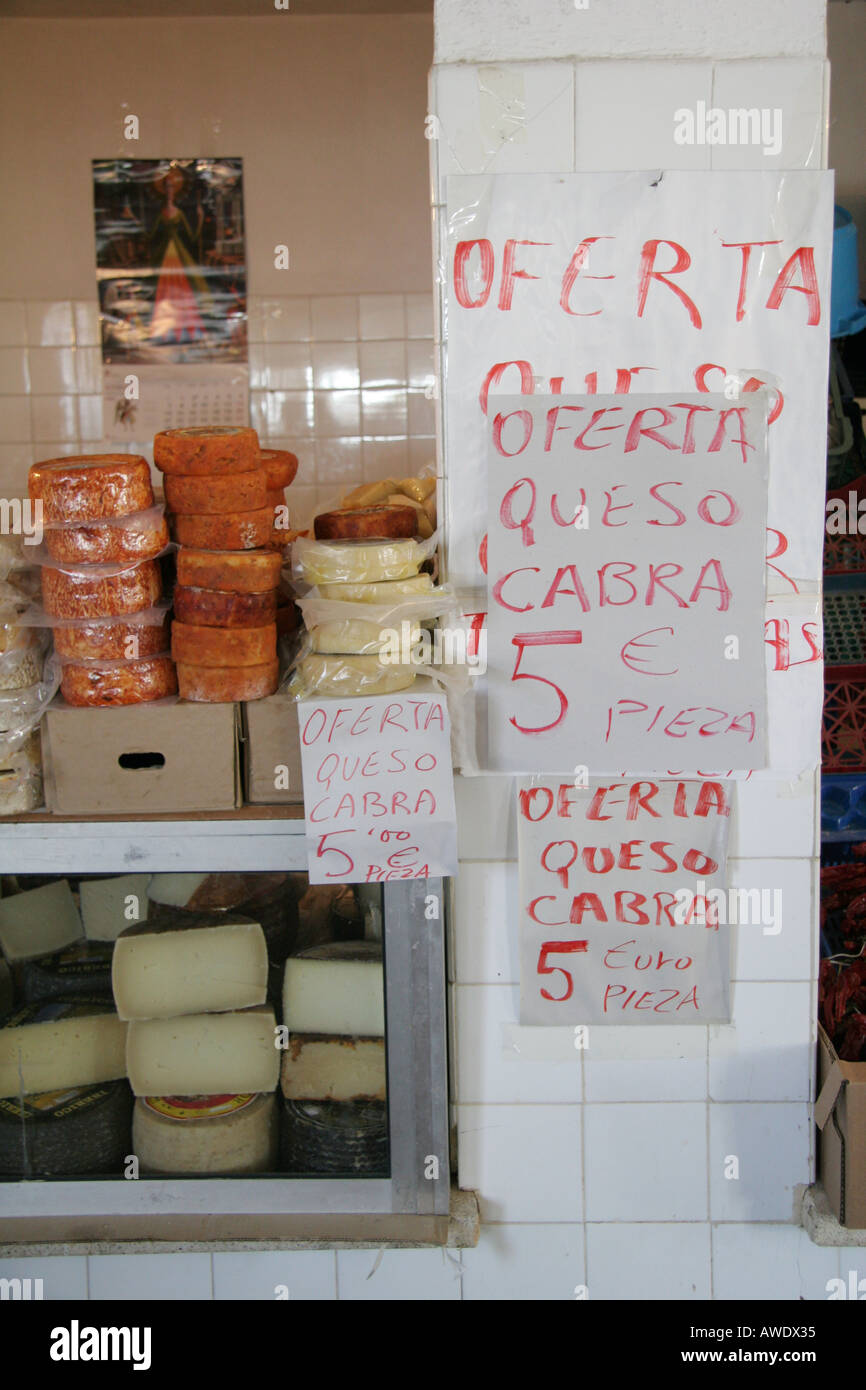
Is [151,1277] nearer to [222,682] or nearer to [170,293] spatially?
[222,682]

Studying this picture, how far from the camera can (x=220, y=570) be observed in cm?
158

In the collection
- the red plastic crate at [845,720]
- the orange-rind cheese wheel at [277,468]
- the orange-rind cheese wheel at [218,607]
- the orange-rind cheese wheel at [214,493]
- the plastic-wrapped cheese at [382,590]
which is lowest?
the red plastic crate at [845,720]

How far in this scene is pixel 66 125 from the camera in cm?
356

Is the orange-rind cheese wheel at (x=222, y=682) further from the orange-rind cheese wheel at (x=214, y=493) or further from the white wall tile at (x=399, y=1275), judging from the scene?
the white wall tile at (x=399, y=1275)

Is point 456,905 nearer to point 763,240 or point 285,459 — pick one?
point 285,459

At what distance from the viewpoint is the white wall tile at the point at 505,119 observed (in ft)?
4.89

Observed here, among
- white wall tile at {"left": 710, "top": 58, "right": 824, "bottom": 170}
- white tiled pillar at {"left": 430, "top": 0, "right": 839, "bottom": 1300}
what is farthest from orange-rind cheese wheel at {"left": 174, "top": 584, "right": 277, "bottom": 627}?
white wall tile at {"left": 710, "top": 58, "right": 824, "bottom": 170}

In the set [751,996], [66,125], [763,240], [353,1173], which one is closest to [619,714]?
[751,996]

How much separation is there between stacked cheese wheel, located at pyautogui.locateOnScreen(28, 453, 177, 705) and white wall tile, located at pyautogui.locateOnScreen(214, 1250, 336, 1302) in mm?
887

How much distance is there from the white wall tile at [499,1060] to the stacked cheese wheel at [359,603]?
0.50 meters

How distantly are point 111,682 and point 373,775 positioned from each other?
15.8 inches

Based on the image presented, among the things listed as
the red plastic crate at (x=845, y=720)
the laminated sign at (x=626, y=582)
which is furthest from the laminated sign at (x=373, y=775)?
the red plastic crate at (x=845, y=720)

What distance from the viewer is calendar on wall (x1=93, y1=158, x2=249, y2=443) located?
11.8 feet
